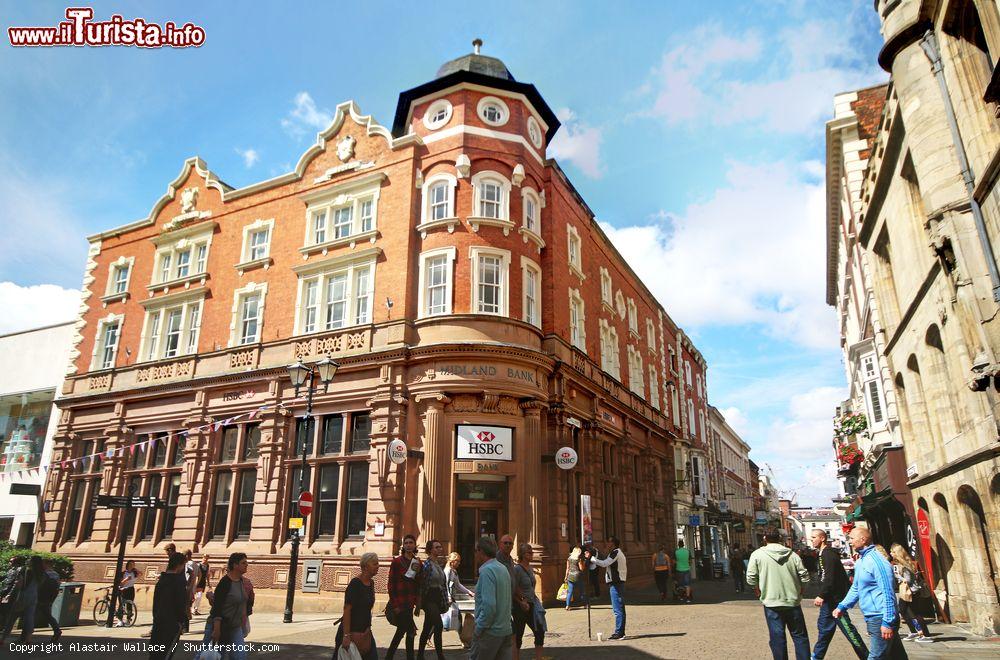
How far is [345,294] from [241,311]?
5246 millimetres

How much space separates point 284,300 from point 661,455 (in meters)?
22.3

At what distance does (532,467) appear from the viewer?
19047 millimetres

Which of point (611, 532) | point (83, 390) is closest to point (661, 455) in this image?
point (611, 532)

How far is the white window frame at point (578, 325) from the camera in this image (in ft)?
80.7

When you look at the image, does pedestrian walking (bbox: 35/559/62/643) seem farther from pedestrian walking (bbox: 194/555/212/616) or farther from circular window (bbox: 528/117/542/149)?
circular window (bbox: 528/117/542/149)

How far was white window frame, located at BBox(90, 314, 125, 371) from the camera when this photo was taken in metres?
27.3

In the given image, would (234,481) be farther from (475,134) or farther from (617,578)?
(475,134)

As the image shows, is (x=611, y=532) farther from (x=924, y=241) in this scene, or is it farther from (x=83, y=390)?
(x=83, y=390)

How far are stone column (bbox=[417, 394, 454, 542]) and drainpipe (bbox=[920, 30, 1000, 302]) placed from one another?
13.6 meters

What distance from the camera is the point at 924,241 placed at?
1516 centimetres

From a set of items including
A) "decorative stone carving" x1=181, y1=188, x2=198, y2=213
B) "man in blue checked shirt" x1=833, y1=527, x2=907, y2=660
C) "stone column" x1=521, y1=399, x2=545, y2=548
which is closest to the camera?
"man in blue checked shirt" x1=833, y1=527, x2=907, y2=660

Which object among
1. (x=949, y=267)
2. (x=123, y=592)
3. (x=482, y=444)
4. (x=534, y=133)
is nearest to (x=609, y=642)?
(x=482, y=444)

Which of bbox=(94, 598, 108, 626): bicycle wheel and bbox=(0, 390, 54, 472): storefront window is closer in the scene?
bbox=(94, 598, 108, 626): bicycle wheel

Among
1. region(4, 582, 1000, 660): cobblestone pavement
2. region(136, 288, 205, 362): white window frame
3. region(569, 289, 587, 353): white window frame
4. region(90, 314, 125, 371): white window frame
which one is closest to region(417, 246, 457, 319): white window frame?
region(569, 289, 587, 353): white window frame
